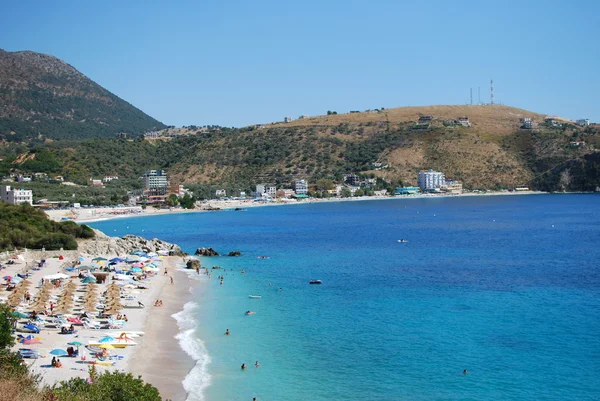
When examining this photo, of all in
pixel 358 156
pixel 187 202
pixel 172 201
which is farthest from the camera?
pixel 358 156

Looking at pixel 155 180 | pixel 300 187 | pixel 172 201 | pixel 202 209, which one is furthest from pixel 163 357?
pixel 300 187

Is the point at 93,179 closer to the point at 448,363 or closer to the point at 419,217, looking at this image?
the point at 419,217

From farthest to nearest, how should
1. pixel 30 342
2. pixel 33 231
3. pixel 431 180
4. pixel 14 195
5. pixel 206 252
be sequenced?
pixel 431 180, pixel 14 195, pixel 206 252, pixel 33 231, pixel 30 342

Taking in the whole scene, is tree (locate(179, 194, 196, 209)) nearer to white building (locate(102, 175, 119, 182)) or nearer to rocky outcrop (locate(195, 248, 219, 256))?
white building (locate(102, 175, 119, 182))

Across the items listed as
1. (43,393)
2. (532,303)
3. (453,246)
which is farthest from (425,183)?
(43,393)

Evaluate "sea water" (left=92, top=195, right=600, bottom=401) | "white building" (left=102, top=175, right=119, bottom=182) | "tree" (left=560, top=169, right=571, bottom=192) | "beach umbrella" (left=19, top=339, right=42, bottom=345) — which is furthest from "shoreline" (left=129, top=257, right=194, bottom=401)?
"tree" (left=560, top=169, right=571, bottom=192)

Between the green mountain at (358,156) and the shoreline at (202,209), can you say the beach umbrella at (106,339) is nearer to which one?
the shoreline at (202,209)

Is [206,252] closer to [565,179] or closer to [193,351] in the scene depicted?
[193,351]
